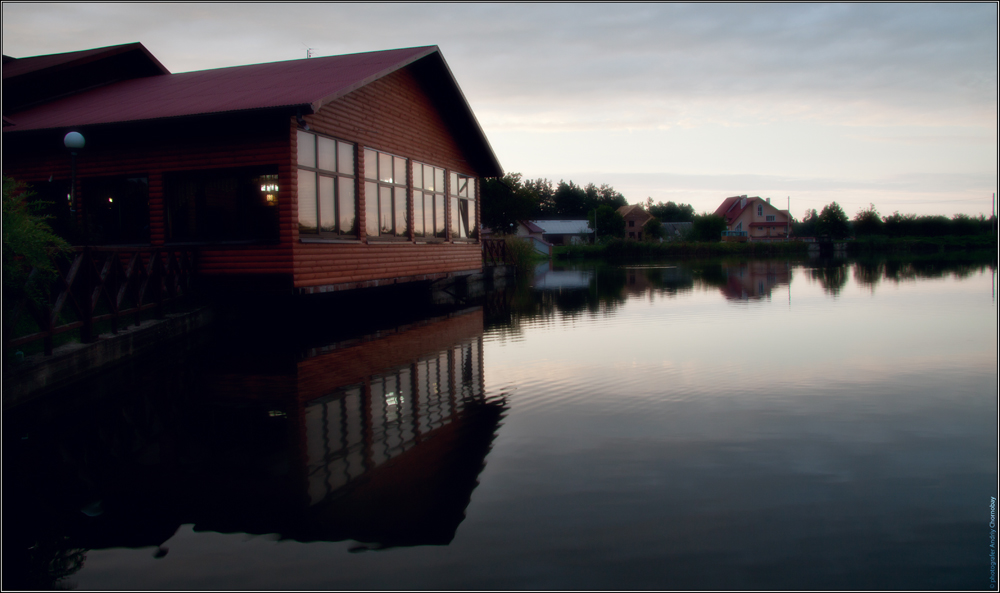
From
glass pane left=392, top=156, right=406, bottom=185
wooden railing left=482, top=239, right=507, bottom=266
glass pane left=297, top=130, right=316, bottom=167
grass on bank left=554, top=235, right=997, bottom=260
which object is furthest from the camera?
grass on bank left=554, top=235, right=997, bottom=260

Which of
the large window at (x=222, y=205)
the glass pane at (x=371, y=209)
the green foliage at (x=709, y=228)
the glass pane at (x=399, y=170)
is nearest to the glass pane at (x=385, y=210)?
the glass pane at (x=371, y=209)

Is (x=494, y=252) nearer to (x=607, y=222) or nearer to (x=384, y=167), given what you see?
(x=384, y=167)

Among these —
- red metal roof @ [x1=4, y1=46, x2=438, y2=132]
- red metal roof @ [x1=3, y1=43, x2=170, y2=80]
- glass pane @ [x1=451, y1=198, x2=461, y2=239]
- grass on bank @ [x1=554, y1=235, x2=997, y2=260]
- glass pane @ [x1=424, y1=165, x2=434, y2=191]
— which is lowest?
grass on bank @ [x1=554, y1=235, x2=997, y2=260]

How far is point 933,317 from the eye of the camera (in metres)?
13.8

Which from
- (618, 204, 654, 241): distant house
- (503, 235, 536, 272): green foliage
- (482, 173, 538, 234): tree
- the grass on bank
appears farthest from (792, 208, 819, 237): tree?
(503, 235, 536, 272): green foliage

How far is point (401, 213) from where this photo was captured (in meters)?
17.0

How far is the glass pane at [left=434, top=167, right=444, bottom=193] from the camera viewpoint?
1906 cm

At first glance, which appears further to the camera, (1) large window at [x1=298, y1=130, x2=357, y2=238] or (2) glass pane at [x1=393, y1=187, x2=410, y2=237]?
(2) glass pane at [x1=393, y1=187, x2=410, y2=237]

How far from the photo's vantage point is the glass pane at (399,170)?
54.6ft

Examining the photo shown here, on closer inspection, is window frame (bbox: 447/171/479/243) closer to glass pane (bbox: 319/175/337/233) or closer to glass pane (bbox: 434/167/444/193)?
glass pane (bbox: 434/167/444/193)

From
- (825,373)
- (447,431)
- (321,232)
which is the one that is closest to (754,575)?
(447,431)

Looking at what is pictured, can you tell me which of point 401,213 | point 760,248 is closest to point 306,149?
point 401,213

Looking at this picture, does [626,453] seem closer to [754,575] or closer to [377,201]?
[754,575]

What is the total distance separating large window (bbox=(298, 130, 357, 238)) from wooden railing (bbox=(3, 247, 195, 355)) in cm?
224
